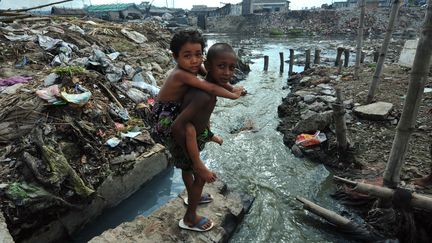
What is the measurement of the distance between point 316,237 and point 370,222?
742mm

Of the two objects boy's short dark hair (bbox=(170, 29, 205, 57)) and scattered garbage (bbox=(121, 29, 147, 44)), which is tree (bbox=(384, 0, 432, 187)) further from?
scattered garbage (bbox=(121, 29, 147, 44))

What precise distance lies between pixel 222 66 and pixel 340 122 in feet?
11.7

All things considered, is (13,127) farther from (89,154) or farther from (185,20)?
(185,20)

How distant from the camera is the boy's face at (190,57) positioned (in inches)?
91.9

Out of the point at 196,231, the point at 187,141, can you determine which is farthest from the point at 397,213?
the point at 187,141

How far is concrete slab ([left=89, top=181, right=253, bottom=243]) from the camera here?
10.5 ft

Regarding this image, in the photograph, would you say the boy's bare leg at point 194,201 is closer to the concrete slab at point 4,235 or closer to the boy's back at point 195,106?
the boy's back at point 195,106

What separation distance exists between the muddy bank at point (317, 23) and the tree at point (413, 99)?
33091 mm

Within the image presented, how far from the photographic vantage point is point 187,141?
2.47m

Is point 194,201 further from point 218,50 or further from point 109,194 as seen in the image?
point 109,194

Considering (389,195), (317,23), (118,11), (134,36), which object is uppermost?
(118,11)

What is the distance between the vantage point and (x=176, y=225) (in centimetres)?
336

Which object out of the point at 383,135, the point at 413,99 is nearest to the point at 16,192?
the point at 413,99

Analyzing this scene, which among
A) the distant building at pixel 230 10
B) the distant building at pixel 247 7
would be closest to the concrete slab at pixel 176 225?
the distant building at pixel 247 7
